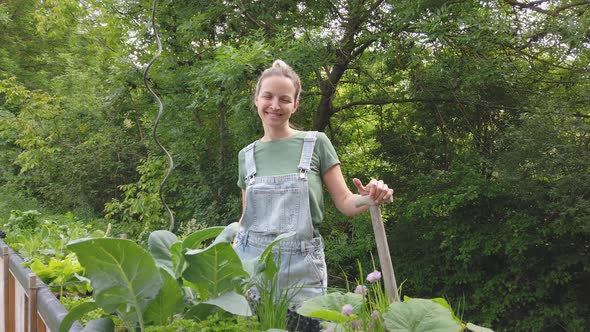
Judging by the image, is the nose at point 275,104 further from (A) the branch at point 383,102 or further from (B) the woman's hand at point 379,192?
(A) the branch at point 383,102

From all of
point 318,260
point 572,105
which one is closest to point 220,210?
point 572,105

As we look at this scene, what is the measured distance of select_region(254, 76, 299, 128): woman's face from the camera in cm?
179

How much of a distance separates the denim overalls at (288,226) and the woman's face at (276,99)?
109mm

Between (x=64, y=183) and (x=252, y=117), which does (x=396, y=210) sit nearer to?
(x=252, y=117)

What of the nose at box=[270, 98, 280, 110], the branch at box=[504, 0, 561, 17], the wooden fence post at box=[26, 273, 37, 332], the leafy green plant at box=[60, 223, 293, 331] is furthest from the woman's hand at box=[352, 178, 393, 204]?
the branch at box=[504, 0, 561, 17]

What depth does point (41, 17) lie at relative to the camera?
8.84 m

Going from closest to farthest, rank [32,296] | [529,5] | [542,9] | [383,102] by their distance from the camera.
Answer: [32,296] < [542,9] < [529,5] < [383,102]

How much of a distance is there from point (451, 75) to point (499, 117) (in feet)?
2.39

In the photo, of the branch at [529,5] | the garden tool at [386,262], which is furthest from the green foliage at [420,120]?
the garden tool at [386,262]

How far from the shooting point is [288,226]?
5.72 feet

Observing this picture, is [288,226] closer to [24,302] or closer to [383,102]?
[24,302]

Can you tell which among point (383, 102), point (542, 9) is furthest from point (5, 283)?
point (542, 9)

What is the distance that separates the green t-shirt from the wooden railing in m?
0.72

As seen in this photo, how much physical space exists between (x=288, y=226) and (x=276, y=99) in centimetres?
39
